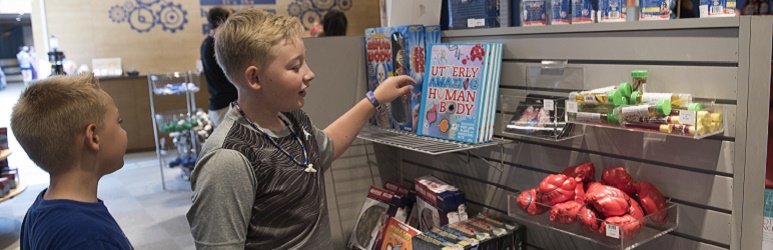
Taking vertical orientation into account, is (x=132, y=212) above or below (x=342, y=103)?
below

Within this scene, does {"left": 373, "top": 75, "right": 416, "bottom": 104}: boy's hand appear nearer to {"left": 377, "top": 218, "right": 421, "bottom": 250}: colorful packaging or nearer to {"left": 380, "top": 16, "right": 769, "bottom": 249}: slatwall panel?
{"left": 380, "top": 16, "right": 769, "bottom": 249}: slatwall panel

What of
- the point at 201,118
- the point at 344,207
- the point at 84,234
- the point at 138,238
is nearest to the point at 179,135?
the point at 201,118

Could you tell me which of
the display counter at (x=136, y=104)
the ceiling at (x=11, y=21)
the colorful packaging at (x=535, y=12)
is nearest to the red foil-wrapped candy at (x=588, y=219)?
the colorful packaging at (x=535, y=12)

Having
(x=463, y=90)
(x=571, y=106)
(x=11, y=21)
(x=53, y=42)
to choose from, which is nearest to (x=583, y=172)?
(x=571, y=106)

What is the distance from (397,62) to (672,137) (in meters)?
1.18

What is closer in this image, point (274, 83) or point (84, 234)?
point (84, 234)

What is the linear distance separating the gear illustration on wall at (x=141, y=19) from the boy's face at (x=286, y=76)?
7.30 metres

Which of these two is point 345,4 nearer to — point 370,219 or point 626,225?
point 370,219

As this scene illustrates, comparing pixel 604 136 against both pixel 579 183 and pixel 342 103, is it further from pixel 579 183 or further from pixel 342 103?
pixel 342 103

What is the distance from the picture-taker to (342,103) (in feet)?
9.57

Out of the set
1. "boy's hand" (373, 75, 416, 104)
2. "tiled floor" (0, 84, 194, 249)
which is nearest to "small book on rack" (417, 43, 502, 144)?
"boy's hand" (373, 75, 416, 104)

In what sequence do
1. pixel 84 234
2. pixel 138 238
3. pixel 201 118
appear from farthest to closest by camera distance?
1. pixel 201 118
2. pixel 138 238
3. pixel 84 234

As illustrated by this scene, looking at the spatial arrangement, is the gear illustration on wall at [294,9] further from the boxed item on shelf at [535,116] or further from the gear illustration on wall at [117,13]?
the boxed item on shelf at [535,116]

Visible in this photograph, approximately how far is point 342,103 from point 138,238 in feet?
8.81
